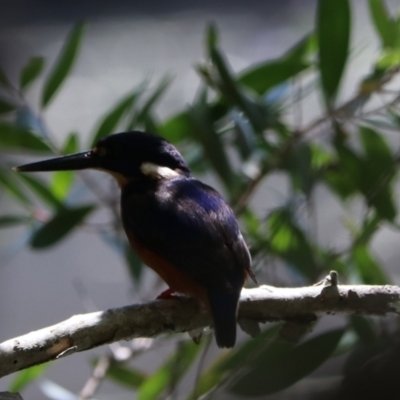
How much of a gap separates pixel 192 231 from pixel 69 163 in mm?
573

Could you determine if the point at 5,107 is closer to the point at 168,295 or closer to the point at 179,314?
the point at 168,295

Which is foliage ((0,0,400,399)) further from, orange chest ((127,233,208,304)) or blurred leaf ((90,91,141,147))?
orange chest ((127,233,208,304))

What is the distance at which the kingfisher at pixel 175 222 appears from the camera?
1.52m

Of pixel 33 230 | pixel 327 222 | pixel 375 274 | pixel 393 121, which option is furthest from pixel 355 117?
pixel 327 222

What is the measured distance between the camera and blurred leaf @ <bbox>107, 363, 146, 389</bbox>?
2279mm

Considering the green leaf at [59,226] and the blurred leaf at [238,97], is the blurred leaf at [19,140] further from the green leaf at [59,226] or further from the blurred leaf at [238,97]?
the blurred leaf at [238,97]

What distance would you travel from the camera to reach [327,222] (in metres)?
3.44

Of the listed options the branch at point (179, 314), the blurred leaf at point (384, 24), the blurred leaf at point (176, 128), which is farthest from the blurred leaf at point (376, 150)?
the branch at point (179, 314)

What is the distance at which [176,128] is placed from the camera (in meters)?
2.27

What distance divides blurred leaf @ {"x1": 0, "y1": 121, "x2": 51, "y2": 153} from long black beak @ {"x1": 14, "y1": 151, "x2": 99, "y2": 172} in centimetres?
18

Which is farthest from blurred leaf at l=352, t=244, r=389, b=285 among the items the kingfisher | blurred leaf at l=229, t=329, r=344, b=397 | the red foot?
the red foot

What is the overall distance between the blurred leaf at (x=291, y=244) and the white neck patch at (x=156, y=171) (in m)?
0.32

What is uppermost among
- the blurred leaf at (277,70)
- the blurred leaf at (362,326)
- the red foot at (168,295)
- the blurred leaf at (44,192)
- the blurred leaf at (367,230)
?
the blurred leaf at (277,70)

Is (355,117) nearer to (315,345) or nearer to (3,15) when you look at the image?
(315,345)
